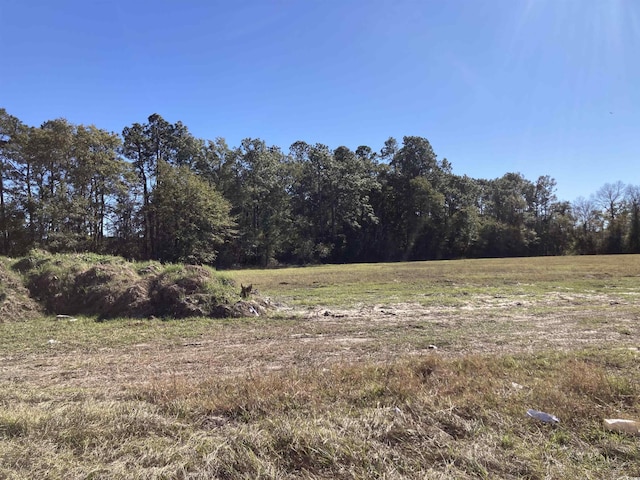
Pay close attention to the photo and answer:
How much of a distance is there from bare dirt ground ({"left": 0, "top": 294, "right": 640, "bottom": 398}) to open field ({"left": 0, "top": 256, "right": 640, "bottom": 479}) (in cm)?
6

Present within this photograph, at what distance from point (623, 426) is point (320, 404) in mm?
2708

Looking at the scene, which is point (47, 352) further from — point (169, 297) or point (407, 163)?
point (407, 163)

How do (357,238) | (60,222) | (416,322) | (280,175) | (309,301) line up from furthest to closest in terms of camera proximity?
(357,238)
(280,175)
(60,222)
(309,301)
(416,322)

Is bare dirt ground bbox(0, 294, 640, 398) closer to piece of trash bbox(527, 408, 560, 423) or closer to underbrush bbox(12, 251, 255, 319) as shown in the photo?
underbrush bbox(12, 251, 255, 319)

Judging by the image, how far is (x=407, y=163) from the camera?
6794cm

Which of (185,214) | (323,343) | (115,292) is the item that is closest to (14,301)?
(115,292)

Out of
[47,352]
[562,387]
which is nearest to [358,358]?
[562,387]

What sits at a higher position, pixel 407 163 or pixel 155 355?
pixel 407 163

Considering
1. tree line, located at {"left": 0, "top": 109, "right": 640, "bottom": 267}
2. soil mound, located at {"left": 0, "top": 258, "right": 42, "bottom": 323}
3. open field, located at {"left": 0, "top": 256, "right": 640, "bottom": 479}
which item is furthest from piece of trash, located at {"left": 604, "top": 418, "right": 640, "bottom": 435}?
tree line, located at {"left": 0, "top": 109, "right": 640, "bottom": 267}

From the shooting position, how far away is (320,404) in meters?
3.99

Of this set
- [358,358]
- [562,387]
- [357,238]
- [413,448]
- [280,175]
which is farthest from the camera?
[357,238]

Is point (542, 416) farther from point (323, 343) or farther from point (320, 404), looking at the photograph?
point (323, 343)

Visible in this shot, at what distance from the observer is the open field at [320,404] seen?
9.72 ft

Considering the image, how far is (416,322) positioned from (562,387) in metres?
5.85
